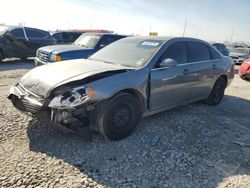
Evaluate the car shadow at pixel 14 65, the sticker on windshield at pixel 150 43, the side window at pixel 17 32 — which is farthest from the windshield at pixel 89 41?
the sticker on windshield at pixel 150 43

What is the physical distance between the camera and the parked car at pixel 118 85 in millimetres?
3242

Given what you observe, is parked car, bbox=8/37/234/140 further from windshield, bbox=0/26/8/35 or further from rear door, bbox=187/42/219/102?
windshield, bbox=0/26/8/35

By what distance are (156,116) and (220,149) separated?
1.46 meters

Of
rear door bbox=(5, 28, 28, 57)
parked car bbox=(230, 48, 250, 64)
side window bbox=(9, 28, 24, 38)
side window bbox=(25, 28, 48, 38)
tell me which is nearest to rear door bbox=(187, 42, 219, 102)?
rear door bbox=(5, 28, 28, 57)

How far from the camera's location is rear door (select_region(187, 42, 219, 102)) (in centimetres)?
501

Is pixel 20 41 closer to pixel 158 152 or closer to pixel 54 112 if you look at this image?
pixel 54 112

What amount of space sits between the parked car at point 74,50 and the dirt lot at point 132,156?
3120 millimetres

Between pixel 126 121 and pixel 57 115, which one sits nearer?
pixel 57 115

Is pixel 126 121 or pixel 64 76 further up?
pixel 64 76

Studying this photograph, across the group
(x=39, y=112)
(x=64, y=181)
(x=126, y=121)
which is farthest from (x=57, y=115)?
(x=126, y=121)

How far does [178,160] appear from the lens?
10.9 feet

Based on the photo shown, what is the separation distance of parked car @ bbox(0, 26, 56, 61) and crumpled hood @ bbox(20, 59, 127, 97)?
331 inches

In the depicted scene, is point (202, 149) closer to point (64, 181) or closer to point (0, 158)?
point (64, 181)

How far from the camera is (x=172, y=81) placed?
437 centimetres
